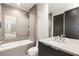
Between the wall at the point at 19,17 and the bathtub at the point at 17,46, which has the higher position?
the wall at the point at 19,17

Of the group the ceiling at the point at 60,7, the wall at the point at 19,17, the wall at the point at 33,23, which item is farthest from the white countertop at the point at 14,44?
the ceiling at the point at 60,7

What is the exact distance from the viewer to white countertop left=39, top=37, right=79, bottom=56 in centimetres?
115

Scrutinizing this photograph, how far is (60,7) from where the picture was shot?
1367 millimetres

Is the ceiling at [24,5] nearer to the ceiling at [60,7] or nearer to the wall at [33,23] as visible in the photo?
the wall at [33,23]

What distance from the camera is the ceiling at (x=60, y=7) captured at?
4.15ft

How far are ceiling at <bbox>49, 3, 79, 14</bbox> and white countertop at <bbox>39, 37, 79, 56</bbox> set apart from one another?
576 millimetres

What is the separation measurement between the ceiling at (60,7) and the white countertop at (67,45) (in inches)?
22.7

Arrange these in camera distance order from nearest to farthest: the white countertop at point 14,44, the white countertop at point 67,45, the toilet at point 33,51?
the white countertop at point 67,45 → the toilet at point 33,51 → the white countertop at point 14,44

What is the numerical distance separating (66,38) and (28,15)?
2.96 ft

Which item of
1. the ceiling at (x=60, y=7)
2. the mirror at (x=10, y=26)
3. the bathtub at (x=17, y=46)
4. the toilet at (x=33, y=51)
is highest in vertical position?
the ceiling at (x=60, y=7)

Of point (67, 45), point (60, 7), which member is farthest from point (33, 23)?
point (67, 45)

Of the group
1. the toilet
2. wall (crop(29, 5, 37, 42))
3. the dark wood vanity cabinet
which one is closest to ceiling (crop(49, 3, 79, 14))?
wall (crop(29, 5, 37, 42))

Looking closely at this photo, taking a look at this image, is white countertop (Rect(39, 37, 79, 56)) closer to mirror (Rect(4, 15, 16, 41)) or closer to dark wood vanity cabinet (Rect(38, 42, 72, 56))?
dark wood vanity cabinet (Rect(38, 42, 72, 56))

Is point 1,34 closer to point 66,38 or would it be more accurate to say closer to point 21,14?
point 21,14
